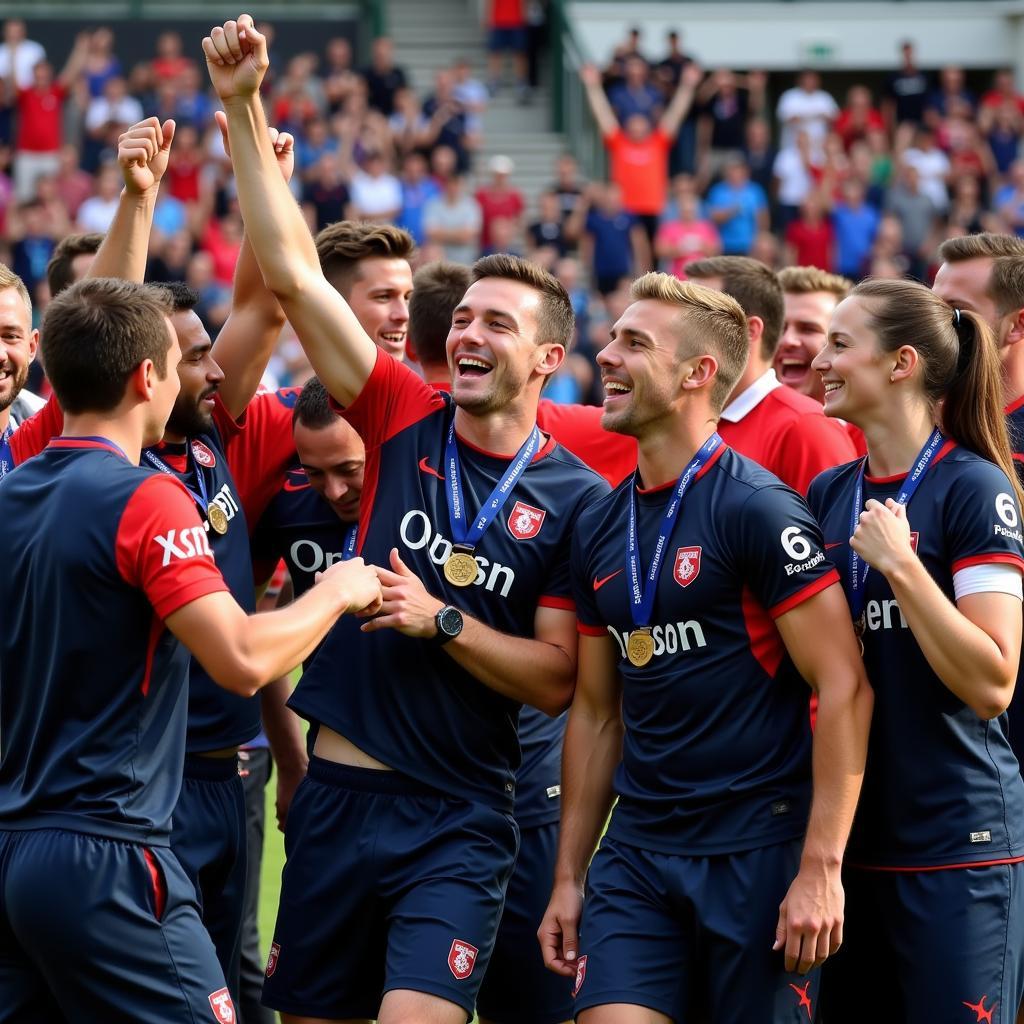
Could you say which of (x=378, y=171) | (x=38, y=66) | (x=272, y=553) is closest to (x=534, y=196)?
(x=378, y=171)

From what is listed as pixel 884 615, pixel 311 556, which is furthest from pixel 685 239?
pixel 884 615

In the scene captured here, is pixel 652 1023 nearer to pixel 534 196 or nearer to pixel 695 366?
pixel 695 366

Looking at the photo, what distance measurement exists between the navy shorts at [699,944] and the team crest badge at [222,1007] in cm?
94

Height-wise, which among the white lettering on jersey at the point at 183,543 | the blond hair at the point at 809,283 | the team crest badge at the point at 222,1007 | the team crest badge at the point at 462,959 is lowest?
the team crest badge at the point at 462,959

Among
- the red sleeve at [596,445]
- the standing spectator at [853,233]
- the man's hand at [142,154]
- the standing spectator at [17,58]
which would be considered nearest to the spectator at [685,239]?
the standing spectator at [853,233]

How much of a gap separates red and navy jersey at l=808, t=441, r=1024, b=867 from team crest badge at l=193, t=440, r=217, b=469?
2.16 meters

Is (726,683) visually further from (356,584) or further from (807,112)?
(807,112)

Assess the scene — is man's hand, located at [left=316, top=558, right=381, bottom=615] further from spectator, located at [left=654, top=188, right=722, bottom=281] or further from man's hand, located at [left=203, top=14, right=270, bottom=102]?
spectator, located at [left=654, top=188, right=722, bottom=281]

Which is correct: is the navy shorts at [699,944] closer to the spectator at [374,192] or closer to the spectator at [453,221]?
the spectator at [453,221]

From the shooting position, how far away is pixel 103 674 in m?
4.22

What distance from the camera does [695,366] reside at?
16.4 feet

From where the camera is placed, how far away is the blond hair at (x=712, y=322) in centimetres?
502

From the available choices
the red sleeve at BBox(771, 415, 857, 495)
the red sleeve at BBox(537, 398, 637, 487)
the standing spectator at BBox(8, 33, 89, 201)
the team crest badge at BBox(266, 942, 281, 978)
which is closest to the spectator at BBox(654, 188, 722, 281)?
the standing spectator at BBox(8, 33, 89, 201)

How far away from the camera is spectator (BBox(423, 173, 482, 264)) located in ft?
67.2
